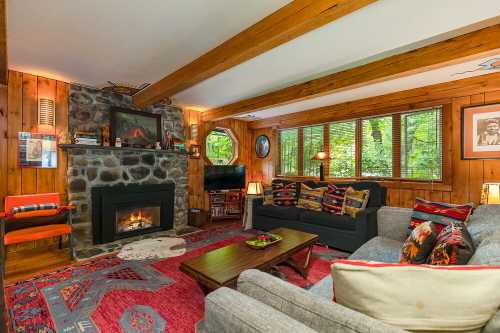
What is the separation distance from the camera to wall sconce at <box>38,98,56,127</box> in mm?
3263

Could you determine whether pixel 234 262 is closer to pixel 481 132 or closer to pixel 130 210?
pixel 130 210

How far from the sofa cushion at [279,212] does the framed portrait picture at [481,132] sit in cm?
256

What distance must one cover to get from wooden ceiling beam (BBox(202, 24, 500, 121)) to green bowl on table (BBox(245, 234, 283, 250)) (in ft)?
6.68

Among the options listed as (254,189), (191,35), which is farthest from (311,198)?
(191,35)

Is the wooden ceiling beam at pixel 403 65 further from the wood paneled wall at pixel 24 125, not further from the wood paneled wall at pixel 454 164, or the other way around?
the wood paneled wall at pixel 24 125

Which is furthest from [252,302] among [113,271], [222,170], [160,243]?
[222,170]

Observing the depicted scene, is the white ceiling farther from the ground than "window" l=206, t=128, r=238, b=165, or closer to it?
farther from the ground

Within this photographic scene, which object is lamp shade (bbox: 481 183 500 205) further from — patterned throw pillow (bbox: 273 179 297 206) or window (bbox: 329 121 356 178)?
patterned throw pillow (bbox: 273 179 297 206)

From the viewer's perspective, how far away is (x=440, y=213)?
2.18 m

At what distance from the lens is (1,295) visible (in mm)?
1072

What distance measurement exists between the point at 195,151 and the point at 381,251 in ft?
12.8

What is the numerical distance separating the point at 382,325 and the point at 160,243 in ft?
11.5

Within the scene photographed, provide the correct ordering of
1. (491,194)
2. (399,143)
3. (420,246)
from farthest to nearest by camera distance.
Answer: (399,143) < (491,194) < (420,246)

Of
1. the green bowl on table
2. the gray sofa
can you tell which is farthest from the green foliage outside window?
the gray sofa
